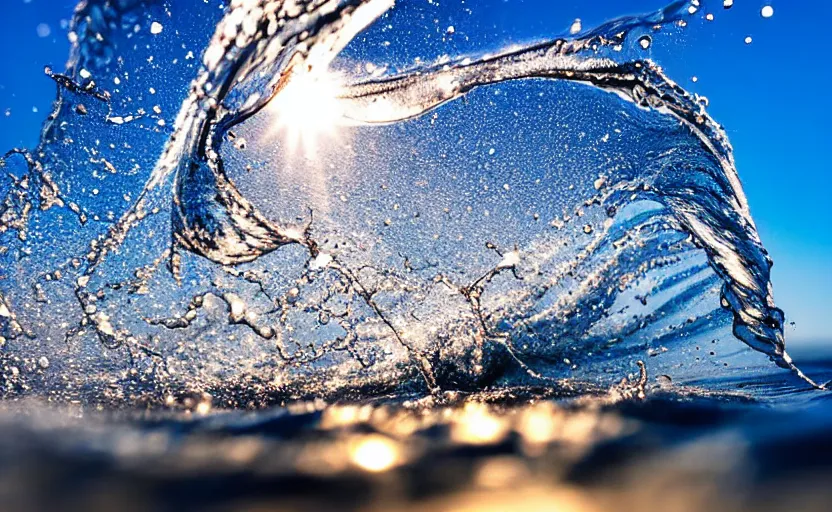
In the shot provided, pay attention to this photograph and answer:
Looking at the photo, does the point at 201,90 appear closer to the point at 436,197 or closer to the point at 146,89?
the point at 146,89

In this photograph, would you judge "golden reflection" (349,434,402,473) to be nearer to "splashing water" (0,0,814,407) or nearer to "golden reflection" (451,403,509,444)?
"golden reflection" (451,403,509,444)

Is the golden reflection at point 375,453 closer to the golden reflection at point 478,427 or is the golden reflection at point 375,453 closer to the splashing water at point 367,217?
the golden reflection at point 478,427

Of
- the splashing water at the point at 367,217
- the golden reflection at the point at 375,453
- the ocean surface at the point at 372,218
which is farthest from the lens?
the splashing water at the point at 367,217

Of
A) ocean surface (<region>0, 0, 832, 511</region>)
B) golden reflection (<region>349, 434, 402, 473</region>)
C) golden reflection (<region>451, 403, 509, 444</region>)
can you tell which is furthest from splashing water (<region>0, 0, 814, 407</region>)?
golden reflection (<region>349, 434, 402, 473</region>)

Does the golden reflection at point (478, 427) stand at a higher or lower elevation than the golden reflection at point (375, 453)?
higher

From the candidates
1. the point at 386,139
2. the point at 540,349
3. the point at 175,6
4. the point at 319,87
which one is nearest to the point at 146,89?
the point at 175,6

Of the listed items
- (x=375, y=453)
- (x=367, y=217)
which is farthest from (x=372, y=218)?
(x=375, y=453)

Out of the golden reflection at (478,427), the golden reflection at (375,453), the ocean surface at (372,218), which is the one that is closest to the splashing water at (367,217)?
the ocean surface at (372,218)
